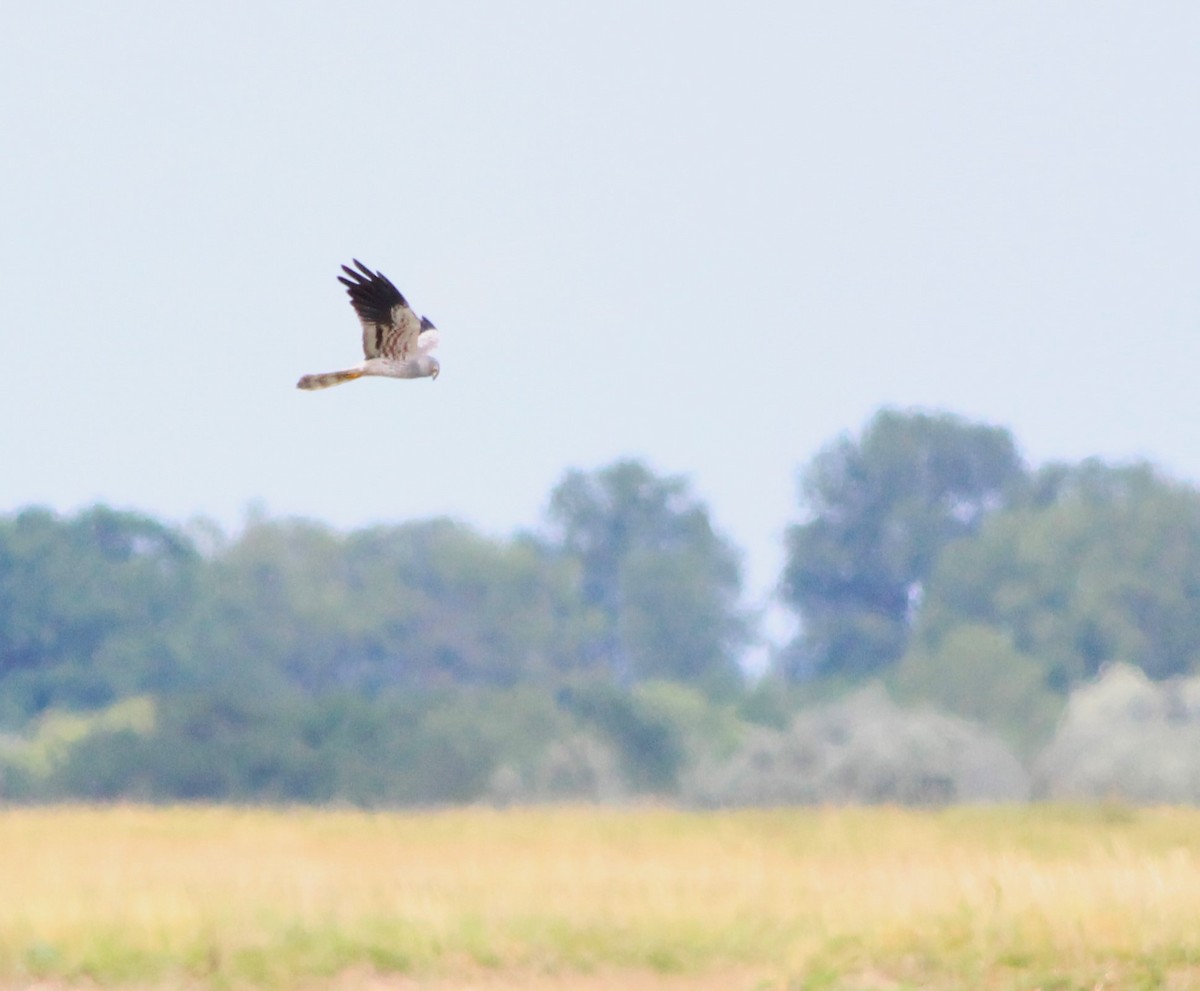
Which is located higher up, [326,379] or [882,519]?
[882,519]

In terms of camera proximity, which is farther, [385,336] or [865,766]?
[865,766]

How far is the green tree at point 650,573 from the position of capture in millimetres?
46438

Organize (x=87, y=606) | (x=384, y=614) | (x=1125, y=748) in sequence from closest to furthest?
1. (x=1125, y=748)
2. (x=87, y=606)
3. (x=384, y=614)

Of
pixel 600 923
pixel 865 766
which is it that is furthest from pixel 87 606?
pixel 600 923

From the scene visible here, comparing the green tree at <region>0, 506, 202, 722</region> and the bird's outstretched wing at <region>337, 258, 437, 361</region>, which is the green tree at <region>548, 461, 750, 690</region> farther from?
the bird's outstretched wing at <region>337, 258, 437, 361</region>

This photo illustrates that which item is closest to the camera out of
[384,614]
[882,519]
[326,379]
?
[326,379]

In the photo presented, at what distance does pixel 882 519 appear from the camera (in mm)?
49969

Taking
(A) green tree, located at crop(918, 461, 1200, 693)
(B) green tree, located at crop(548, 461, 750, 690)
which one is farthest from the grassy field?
(B) green tree, located at crop(548, 461, 750, 690)

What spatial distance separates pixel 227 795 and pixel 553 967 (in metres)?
20.1

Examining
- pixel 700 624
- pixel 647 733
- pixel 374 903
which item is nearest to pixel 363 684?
pixel 700 624

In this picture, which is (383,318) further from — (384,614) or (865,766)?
(384,614)

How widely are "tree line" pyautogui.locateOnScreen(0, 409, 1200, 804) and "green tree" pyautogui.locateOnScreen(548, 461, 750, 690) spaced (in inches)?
2.4

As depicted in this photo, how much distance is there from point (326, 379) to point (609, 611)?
4041cm

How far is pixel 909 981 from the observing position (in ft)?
34.3
